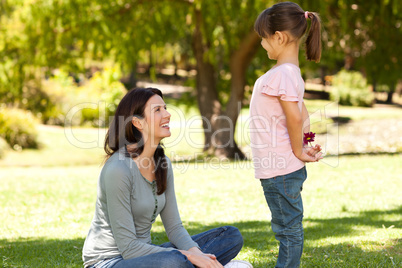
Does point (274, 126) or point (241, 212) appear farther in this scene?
point (241, 212)

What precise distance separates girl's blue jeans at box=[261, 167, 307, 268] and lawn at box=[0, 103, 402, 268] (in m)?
0.82

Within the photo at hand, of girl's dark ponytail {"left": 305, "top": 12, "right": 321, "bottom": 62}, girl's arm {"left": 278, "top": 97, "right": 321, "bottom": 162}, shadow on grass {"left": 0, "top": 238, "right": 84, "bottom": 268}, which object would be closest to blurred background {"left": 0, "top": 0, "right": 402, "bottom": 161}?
shadow on grass {"left": 0, "top": 238, "right": 84, "bottom": 268}

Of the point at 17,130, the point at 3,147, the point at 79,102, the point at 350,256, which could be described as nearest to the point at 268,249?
the point at 350,256

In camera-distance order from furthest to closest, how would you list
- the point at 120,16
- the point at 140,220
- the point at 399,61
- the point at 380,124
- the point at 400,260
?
1. the point at 380,124
2. the point at 399,61
3. the point at 120,16
4. the point at 400,260
5. the point at 140,220

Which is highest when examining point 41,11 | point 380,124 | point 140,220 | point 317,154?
point 41,11

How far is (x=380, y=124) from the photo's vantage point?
72.6 feet

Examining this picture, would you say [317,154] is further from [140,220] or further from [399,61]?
[399,61]

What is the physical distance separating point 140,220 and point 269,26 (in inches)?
57.2

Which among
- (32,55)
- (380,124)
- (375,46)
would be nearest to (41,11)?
(32,55)

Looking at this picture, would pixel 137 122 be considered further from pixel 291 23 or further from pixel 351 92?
Result: pixel 351 92

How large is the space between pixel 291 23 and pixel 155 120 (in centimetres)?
104

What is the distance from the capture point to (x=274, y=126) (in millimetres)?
2994

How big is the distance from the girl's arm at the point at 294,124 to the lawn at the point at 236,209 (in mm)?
1223

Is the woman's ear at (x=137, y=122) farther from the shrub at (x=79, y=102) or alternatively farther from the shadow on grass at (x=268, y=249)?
the shrub at (x=79, y=102)
